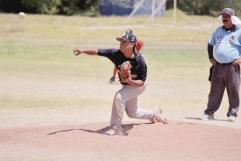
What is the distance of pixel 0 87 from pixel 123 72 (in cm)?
735

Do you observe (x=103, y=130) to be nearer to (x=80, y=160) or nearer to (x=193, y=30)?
(x=80, y=160)

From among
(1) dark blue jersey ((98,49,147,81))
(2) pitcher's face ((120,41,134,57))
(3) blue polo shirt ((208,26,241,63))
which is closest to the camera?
(2) pitcher's face ((120,41,134,57))

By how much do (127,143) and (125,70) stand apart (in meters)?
1.17

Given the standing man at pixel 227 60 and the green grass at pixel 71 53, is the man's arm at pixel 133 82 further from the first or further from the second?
the green grass at pixel 71 53

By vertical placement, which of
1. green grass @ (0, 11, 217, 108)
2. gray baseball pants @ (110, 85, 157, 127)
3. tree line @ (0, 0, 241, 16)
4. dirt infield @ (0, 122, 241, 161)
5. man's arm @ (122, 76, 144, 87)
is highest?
man's arm @ (122, 76, 144, 87)

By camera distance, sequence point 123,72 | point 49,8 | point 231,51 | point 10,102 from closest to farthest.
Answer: point 123,72 → point 231,51 → point 10,102 → point 49,8

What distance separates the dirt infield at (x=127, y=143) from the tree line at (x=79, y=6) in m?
40.2

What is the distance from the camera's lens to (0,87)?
17422mm

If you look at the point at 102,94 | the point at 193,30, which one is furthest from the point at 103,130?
the point at 193,30

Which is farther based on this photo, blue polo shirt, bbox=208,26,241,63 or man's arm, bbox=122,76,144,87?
blue polo shirt, bbox=208,26,241,63

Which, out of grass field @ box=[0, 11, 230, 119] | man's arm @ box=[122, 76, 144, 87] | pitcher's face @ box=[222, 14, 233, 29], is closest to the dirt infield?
man's arm @ box=[122, 76, 144, 87]

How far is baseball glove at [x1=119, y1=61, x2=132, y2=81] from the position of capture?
10.7 meters

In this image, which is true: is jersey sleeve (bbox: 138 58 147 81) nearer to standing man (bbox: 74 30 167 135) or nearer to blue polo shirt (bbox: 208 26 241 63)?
standing man (bbox: 74 30 167 135)

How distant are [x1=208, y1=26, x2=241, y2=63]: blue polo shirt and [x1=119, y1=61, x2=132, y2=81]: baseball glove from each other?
2.55 m
